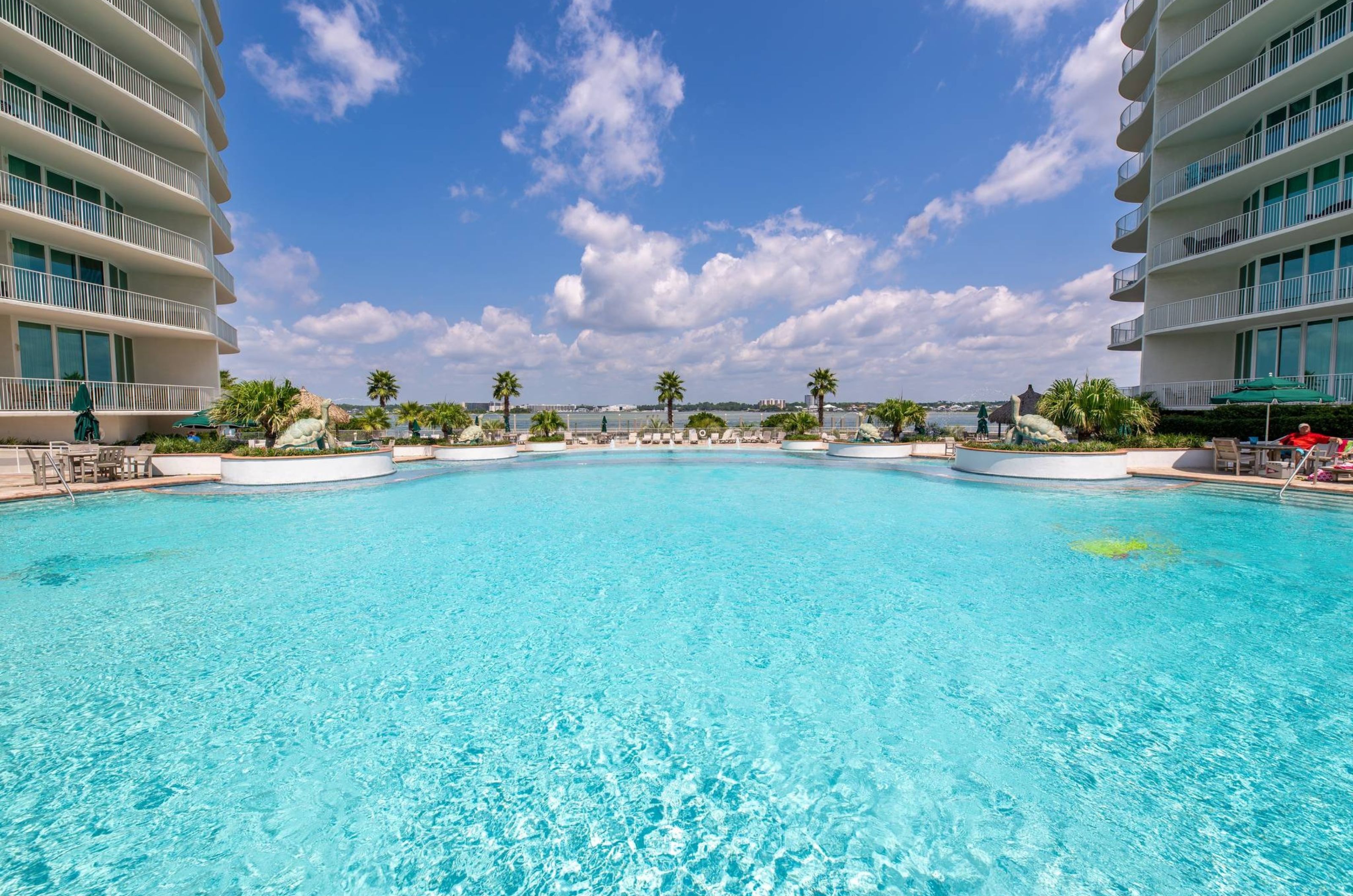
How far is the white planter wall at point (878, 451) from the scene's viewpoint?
2433 centimetres

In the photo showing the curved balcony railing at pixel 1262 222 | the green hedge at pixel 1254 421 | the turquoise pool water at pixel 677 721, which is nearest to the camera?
the turquoise pool water at pixel 677 721

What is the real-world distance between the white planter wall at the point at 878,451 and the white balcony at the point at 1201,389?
29.3ft

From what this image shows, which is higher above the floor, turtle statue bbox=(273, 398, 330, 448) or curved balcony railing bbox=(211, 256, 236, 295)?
curved balcony railing bbox=(211, 256, 236, 295)

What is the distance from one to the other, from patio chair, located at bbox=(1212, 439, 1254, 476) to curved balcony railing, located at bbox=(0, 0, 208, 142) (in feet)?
114

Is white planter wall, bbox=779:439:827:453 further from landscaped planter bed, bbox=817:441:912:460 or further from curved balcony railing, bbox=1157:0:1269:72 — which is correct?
curved balcony railing, bbox=1157:0:1269:72

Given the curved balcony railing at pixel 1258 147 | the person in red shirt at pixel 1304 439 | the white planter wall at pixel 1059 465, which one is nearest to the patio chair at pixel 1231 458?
the person in red shirt at pixel 1304 439

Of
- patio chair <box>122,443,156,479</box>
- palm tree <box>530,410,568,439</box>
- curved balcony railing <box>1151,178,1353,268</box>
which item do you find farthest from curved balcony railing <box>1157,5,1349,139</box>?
patio chair <box>122,443,156,479</box>

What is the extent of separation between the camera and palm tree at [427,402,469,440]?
2942cm

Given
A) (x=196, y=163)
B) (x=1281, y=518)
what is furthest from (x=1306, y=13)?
(x=196, y=163)

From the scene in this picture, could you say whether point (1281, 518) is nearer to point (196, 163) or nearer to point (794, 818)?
point (794, 818)

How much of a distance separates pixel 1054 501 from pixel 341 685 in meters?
14.4

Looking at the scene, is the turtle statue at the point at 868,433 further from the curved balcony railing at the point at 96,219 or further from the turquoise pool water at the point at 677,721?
the curved balcony railing at the point at 96,219

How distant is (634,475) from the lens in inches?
772

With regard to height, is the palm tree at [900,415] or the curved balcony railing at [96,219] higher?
the curved balcony railing at [96,219]
